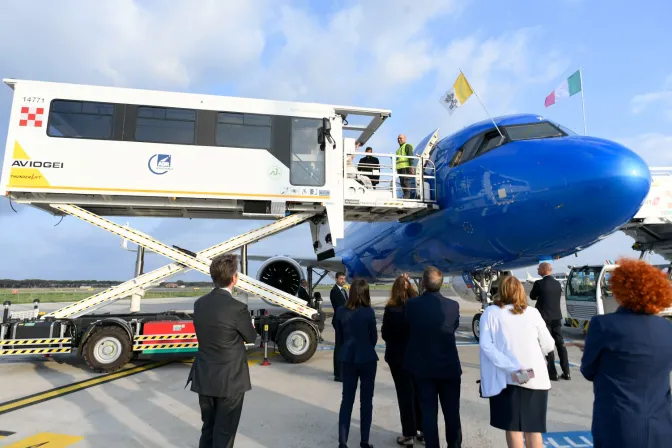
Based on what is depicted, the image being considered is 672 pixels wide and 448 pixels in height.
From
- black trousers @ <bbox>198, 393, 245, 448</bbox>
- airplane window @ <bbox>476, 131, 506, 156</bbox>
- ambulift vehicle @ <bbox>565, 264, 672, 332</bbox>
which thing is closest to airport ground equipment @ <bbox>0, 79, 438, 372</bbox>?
airplane window @ <bbox>476, 131, 506, 156</bbox>

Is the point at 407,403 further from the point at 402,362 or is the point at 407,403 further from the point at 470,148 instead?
the point at 470,148

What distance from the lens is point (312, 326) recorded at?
8.18 meters

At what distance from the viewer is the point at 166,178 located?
780cm

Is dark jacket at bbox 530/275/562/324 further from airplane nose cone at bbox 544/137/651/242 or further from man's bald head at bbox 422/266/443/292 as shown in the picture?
man's bald head at bbox 422/266/443/292

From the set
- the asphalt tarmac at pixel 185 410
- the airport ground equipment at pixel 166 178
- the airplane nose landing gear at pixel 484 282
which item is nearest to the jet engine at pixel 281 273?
the airport ground equipment at pixel 166 178

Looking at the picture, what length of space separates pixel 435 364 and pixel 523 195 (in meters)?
4.19

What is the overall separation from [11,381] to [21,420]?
2609 mm

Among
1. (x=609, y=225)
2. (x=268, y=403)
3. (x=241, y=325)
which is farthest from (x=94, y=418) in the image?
(x=609, y=225)

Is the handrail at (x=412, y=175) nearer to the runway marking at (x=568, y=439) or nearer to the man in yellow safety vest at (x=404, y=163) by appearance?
the man in yellow safety vest at (x=404, y=163)

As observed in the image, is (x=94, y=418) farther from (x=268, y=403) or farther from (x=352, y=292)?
(x=352, y=292)

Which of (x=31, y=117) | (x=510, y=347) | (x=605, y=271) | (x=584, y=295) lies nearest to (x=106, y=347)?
(x=31, y=117)

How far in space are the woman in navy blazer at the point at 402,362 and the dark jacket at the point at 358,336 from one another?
0.25 metres

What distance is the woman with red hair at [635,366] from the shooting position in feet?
7.79

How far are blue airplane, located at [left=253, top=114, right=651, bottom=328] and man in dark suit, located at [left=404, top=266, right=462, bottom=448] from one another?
3.73 meters
